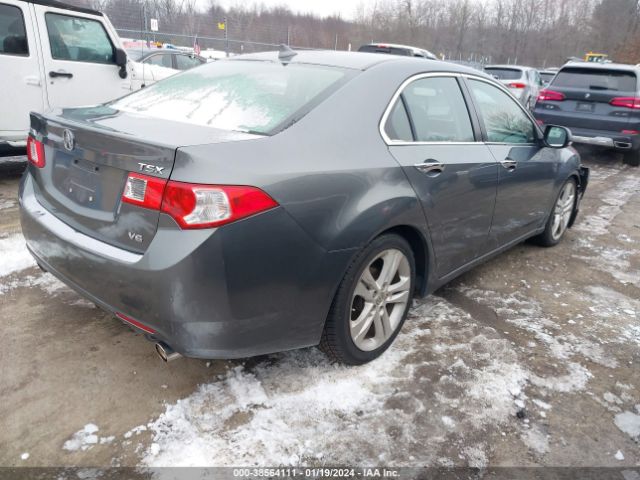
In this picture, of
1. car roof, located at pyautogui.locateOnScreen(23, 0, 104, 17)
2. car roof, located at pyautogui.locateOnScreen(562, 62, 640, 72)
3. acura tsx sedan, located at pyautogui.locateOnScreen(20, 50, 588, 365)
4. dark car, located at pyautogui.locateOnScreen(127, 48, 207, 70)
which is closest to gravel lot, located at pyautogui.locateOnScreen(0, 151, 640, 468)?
acura tsx sedan, located at pyautogui.locateOnScreen(20, 50, 588, 365)

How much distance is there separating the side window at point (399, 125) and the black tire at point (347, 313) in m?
0.52

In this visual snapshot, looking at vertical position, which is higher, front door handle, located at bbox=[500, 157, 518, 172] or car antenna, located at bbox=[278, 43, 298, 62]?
car antenna, located at bbox=[278, 43, 298, 62]

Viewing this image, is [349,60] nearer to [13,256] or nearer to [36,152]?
[36,152]

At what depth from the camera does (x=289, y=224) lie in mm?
2051

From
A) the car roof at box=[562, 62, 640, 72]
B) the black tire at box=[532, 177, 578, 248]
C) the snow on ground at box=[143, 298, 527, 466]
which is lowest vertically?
the snow on ground at box=[143, 298, 527, 466]

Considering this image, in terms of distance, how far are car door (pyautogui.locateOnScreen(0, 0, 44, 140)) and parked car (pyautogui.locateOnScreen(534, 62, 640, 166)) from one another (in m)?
8.09

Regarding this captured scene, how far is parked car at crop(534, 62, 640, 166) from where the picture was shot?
8312 mm

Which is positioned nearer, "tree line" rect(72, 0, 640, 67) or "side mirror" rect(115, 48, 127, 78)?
"side mirror" rect(115, 48, 127, 78)

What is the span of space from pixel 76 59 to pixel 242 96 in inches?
173

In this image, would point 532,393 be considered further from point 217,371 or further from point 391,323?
point 217,371

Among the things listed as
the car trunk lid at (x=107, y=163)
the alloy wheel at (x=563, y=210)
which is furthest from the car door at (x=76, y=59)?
the alloy wheel at (x=563, y=210)

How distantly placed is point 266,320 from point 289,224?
425 mm

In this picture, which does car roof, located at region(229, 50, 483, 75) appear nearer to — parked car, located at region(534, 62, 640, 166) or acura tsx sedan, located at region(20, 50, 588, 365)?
acura tsx sedan, located at region(20, 50, 588, 365)

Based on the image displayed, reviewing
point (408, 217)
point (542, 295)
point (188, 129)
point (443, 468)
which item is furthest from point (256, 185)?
point (542, 295)
